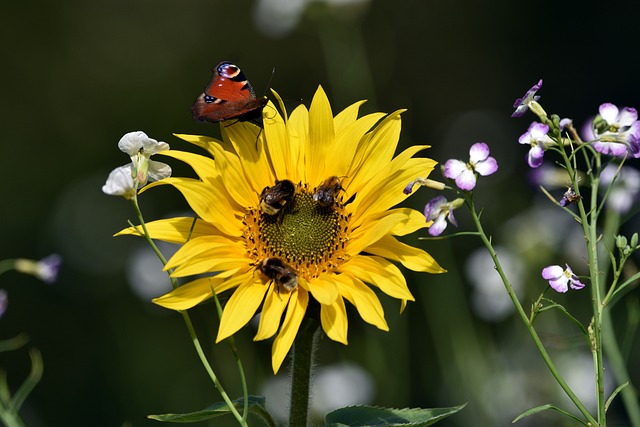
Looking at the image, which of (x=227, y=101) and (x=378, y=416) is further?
(x=227, y=101)

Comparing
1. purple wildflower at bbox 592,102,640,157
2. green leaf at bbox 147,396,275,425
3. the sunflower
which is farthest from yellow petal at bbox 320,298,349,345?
purple wildflower at bbox 592,102,640,157

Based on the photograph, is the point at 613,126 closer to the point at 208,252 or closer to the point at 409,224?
the point at 409,224

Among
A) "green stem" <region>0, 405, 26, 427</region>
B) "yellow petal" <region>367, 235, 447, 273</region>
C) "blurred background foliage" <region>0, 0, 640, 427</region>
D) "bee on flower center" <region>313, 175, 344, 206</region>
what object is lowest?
"blurred background foliage" <region>0, 0, 640, 427</region>

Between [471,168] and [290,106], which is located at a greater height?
[471,168]

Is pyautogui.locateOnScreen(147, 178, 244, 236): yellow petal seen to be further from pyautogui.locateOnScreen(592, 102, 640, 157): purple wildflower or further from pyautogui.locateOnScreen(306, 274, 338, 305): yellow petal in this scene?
pyautogui.locateOnScreen(592, 102, 640, 157): purple wildflower

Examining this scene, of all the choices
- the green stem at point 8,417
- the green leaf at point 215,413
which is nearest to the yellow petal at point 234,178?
the green leaf at point 215,413

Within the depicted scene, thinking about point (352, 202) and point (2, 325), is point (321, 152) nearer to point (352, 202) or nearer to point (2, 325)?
point (352, 202)

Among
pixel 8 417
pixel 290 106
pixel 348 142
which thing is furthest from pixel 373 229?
pixel 290 106
